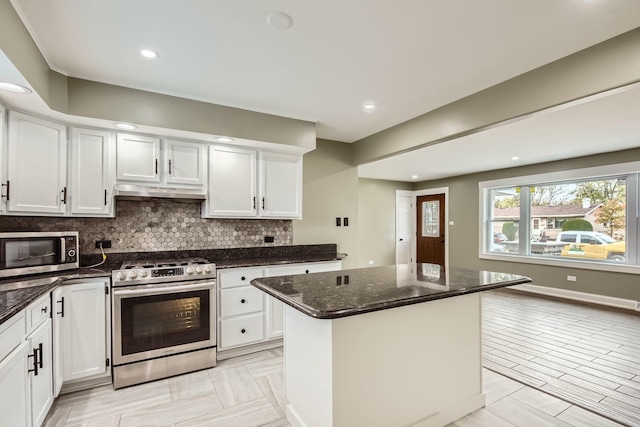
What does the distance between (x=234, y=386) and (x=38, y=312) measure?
1.45 metres

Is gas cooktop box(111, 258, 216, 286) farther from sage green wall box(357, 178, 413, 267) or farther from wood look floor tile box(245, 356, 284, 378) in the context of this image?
sage green wall box(357, 178, 413, 267)

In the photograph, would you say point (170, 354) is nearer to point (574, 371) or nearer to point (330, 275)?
point (330, 275)

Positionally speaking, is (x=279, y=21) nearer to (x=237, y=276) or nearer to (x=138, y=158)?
(x=138, y=158)

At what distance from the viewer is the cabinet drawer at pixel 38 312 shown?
5.93 feet

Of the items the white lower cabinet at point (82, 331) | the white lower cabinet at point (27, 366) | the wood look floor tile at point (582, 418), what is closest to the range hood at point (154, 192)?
the white lower cabinet at point (82, 331)

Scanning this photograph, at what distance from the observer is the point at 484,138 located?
3840 mm

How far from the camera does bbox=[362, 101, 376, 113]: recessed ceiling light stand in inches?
120

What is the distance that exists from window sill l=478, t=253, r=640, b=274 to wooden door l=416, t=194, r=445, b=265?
1098mm

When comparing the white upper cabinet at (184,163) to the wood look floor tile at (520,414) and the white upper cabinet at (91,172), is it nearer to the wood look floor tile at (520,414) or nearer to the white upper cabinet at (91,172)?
the white upper cabinet at (91,172)

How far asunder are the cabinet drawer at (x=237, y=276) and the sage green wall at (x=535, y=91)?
2.15 meters

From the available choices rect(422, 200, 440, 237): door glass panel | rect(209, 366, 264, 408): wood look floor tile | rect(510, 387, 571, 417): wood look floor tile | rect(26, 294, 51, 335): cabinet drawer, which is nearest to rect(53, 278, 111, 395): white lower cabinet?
rect(26, 294, 51, 335): cabinet drawer

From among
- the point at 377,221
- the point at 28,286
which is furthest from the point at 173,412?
the point at 377,221

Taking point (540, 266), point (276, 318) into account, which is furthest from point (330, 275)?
point (540, 266)

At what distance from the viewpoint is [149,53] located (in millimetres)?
2164
